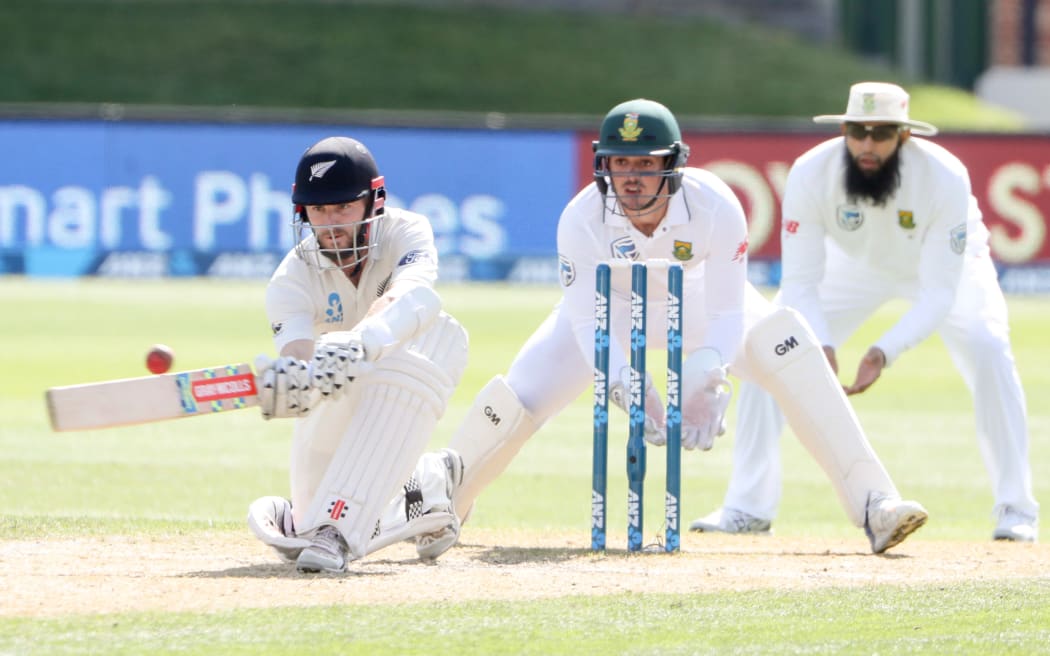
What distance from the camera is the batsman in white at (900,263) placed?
7.39 meters

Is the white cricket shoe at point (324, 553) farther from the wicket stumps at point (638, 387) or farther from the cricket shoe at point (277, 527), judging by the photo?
the wicket stumps at point (638, 387)

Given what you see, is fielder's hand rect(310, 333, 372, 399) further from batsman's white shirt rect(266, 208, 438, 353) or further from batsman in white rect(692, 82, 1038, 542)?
batsman in white rect(692, 82, 1038, 542)

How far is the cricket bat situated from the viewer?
5.17 metres

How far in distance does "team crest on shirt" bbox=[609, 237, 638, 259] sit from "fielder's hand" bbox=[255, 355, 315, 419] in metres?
1.35

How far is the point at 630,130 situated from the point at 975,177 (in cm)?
1301

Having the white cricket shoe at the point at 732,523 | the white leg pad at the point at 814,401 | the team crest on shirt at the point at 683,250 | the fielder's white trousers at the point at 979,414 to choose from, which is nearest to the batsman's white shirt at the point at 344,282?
the team crest on shirt at the point at 683,250

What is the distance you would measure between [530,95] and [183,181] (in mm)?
9605

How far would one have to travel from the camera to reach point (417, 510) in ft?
19.8

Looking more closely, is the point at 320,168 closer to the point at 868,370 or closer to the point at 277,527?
the point at 277,527

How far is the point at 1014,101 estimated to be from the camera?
31250mm

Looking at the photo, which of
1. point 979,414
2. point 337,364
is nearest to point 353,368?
point 337,364

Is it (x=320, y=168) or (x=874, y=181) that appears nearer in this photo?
(x=320, y=168)

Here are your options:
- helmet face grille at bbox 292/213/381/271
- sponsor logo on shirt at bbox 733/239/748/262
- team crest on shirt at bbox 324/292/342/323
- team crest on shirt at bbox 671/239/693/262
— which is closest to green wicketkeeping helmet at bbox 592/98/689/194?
team crest on shirt at bbox 671/239/693/262

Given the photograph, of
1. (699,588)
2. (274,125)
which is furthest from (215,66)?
(699,588)
